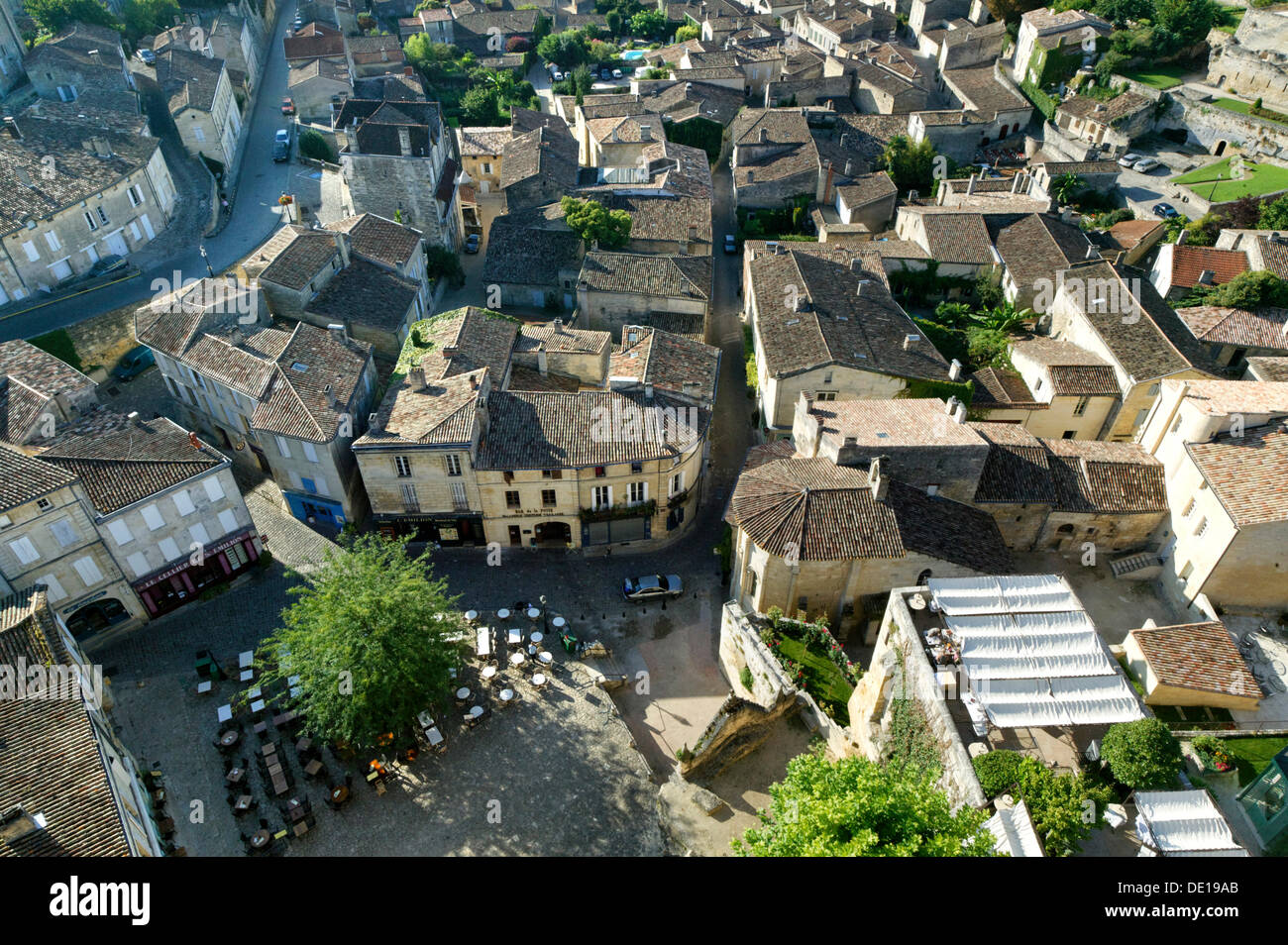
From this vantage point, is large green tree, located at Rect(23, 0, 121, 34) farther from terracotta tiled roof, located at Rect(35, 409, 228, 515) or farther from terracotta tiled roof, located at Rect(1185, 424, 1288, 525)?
terracotta tiled roof, located at Rect(1185, 424, 1288, 525)

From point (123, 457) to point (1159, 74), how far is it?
10367cm

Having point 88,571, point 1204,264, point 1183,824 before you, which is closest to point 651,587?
point 1183,824

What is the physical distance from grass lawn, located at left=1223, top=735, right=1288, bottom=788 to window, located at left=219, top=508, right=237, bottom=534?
44874mm

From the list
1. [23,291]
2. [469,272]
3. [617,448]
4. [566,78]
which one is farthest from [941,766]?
[566,78]

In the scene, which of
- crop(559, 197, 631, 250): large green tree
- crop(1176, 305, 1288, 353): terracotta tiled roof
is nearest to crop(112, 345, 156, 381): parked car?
crop(559, 197, 631, 250): large green tree

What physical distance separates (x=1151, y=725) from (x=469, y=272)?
61911mm

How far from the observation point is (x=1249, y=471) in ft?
116

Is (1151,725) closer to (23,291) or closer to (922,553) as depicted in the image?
(922,553)

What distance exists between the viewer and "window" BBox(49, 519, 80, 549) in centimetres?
3438

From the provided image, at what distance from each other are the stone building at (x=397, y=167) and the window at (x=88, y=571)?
39314 millimetres

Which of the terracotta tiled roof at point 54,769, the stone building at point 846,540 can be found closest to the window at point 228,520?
the terracotta tiled roof at point 54,769

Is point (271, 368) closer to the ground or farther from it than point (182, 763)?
farther from it

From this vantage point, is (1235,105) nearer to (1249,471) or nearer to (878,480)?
(1249,471)
